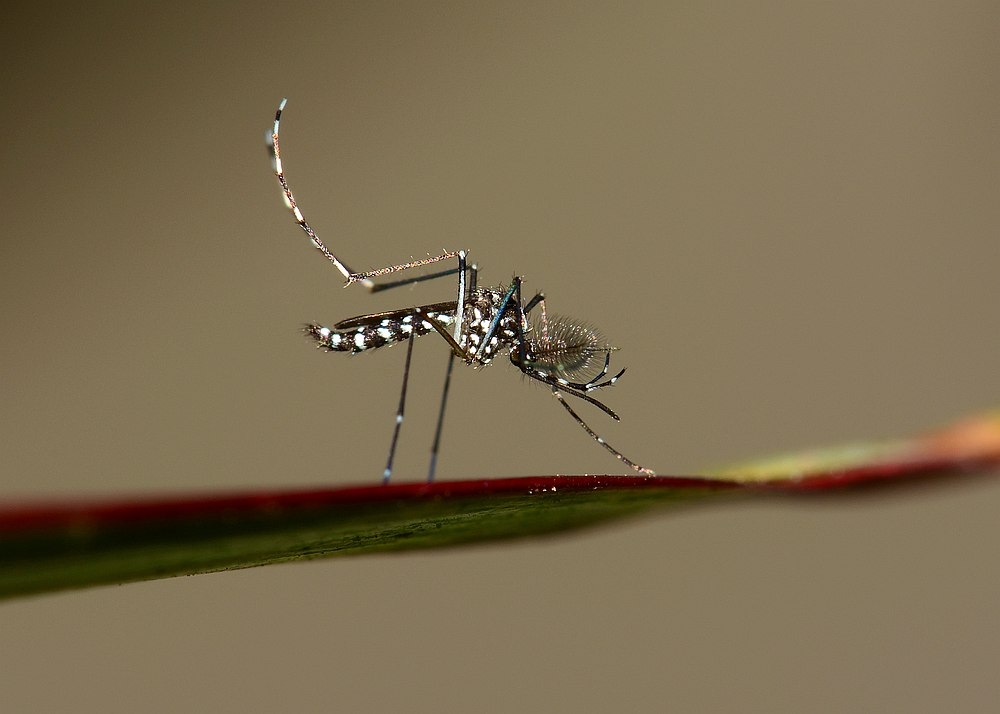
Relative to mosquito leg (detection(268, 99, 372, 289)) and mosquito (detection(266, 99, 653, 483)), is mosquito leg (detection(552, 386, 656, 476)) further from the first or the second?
mosquito leg (detection(268, 99, 372, 289))

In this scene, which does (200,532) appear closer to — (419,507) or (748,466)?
(419,507)

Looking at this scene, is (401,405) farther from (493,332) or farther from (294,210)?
(294,210)

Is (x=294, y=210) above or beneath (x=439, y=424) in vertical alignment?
above

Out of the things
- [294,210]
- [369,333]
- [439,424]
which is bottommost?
[439,424]

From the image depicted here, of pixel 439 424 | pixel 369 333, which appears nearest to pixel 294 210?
pixel 369 333

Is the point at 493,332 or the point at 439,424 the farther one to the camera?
the point at 493,332

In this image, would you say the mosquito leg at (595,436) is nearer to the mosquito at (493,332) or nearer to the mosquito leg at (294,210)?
the mosquito at (493,332)

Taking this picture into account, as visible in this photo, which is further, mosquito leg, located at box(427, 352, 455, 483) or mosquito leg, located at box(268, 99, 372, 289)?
mosquito leg, located at box(268, 99, 372, 289)

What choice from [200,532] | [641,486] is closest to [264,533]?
[200,532]

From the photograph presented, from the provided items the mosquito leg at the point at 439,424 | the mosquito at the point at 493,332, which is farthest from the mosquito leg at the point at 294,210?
the mosquito leg at the point at 439,424

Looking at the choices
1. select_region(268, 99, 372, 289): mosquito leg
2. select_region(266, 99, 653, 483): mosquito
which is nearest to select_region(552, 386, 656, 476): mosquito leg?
select_region(266, 99, 653, 483): mosquito

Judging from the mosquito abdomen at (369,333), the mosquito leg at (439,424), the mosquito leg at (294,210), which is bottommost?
the mosquito leg at (439,424)
